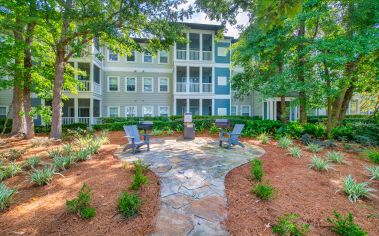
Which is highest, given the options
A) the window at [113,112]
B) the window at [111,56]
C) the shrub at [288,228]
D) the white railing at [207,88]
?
the window at [111,56]

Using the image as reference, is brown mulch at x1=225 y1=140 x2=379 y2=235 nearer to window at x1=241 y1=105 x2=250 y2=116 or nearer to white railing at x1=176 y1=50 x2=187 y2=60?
white railing at x1=176 y1=50 x2=187 y2=60

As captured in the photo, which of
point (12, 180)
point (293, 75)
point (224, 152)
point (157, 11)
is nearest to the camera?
point (12, 180)

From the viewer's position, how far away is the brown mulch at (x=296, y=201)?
284 cm

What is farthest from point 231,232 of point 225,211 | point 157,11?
point 157,11

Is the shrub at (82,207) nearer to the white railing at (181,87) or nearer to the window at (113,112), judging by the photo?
the white railing at (181,87)

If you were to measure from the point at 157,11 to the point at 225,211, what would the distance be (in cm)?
813

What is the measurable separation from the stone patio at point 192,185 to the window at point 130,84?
1278cm

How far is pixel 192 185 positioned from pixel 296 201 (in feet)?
6.23

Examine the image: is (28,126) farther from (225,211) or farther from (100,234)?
(225,211)

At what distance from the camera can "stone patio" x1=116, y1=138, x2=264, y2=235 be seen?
2.73 m

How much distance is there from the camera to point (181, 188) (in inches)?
Result: 146

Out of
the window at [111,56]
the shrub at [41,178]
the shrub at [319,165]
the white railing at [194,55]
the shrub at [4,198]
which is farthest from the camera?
the window at [111,56]

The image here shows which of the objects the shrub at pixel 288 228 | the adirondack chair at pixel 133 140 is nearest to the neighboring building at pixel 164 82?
the adirondack chair at pixel 133 140

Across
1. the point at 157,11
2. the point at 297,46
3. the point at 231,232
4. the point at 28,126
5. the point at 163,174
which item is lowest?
the point at 231,232
